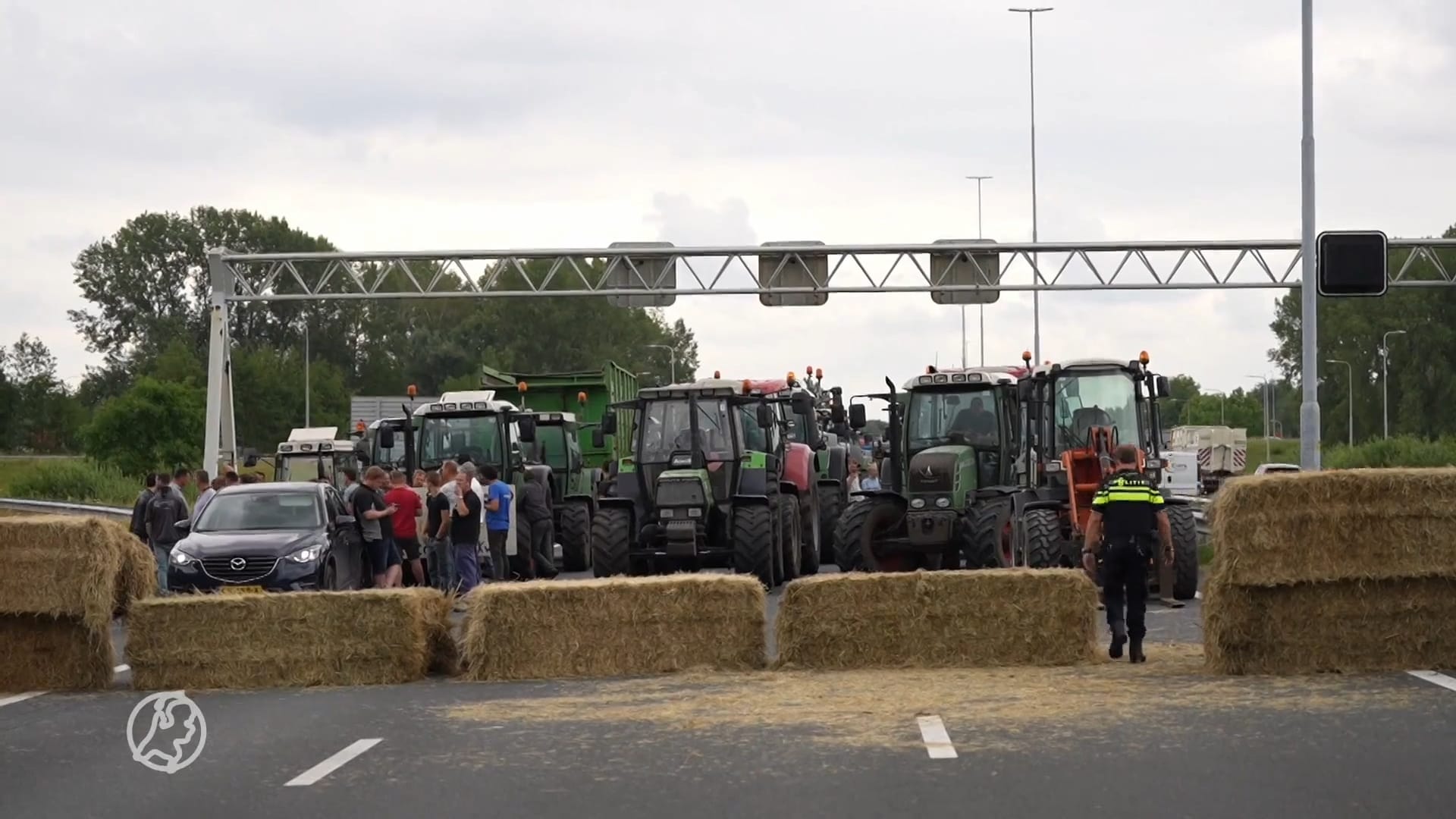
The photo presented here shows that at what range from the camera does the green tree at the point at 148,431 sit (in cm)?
7338

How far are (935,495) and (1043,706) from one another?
12047 mm

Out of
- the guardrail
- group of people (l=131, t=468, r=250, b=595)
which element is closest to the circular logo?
group of people (l=131, t=468, r=250, b=595)

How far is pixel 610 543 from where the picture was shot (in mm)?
25266

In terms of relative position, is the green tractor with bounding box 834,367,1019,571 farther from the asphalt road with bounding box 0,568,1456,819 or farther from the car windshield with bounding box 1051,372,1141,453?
the asphalt road with bounding box 0,568,1456,819

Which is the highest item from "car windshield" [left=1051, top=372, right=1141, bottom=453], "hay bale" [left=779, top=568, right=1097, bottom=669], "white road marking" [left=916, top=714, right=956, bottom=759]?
"car windshield" [left=1051, top=372, right=1141, bottom=453]

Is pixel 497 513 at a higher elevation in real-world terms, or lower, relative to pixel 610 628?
higher

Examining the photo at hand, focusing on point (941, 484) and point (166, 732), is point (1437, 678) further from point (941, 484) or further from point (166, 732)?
point (941, 484)

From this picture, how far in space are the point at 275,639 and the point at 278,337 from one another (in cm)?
10303

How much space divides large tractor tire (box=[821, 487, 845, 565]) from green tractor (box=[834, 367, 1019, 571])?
4.35 metres

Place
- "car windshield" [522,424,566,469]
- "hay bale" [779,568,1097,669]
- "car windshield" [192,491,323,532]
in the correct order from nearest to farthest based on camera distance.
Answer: "hay bale" [779,568,1097,669]
"car windshield" [192,491,323,532]
"car windshield" [522,424,566,469]

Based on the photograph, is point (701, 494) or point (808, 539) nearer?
point (701, 494)

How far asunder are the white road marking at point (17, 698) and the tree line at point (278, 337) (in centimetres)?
8629

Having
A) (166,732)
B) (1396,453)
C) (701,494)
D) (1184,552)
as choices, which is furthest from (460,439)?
(1396,453)

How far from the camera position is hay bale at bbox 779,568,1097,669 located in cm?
1570
